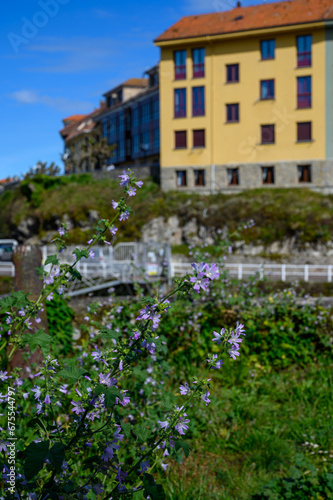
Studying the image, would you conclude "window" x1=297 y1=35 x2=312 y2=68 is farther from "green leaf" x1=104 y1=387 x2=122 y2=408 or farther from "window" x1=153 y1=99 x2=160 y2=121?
"green leaf" x1=104 y1=387 x2=122 y2=408

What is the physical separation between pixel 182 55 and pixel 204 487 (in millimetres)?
34161

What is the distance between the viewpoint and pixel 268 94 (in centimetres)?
3450

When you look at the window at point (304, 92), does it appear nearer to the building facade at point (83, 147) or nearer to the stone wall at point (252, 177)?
the stone wall at point (252, 177)

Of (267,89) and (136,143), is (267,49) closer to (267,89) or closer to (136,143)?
→ (267,89)

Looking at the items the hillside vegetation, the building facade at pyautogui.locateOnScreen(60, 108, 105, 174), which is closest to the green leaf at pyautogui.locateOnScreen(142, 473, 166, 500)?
the hillside vegetation

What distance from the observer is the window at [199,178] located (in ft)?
119

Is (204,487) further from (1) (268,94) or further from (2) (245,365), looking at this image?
(1) (268,94)

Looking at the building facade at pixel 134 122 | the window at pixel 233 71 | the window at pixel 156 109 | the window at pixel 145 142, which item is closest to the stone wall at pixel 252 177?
the window at pixel 233 71

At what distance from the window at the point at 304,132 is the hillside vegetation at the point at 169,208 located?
340 cm

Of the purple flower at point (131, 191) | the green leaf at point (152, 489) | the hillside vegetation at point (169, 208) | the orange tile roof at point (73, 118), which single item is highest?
the orange tile roof at point (73, 118)

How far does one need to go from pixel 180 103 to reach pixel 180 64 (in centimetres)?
263

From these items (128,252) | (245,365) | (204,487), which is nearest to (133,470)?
(204,487)

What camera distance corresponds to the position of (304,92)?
3372 cm

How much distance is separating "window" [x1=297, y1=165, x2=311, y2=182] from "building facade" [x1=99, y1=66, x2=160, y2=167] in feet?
50.0
